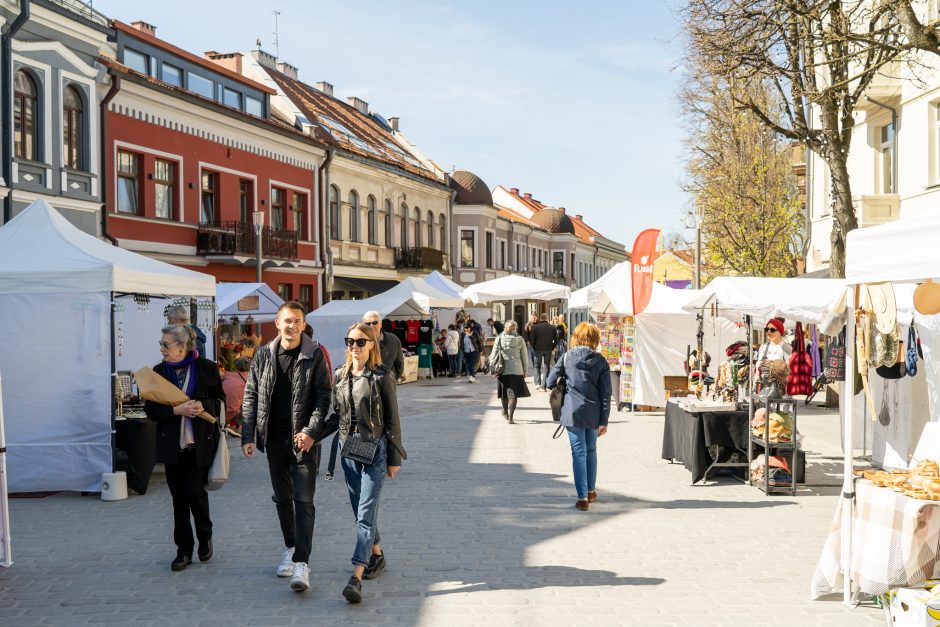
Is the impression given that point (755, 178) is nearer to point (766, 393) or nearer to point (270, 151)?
Answer: point (270, 151)

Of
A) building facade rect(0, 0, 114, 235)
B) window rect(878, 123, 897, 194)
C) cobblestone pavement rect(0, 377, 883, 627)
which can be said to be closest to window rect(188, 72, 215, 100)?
building facade rect(0, 0, 114, 235)

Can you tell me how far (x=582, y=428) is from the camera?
8.42 m

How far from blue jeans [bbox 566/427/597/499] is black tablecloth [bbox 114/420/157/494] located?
4.32m

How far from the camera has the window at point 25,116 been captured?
17.5 m

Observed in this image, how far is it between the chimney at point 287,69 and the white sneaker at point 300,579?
3420cm

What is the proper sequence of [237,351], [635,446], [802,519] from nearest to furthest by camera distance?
1. [802,519]
2. [635,446]
3. [237,351]

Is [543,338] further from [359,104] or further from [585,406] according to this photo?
[359,104]

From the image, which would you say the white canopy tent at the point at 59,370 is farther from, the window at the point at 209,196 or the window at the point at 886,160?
the window at the point at 886,160

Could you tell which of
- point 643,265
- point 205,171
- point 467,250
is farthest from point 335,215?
point 643,265

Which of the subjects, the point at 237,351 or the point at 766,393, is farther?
the point at 237,351

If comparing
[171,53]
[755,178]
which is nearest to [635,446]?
[171,53]

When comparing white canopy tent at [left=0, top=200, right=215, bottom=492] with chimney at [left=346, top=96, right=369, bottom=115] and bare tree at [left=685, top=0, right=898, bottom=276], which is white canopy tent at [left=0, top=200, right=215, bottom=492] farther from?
chimney at [left=346, top=96, right=369, bottom=115]

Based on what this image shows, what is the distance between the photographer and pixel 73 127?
766 inches

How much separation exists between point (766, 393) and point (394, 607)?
5986 millimetres
